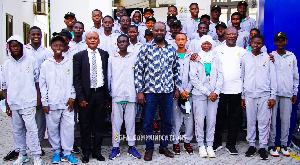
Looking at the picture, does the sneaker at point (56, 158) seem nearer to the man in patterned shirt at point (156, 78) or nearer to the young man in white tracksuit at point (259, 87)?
the man in patterned shirt at point (156, 78)

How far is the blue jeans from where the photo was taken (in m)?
5.62

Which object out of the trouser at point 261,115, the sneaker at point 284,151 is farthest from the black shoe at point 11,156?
the sneaker at point 284,151

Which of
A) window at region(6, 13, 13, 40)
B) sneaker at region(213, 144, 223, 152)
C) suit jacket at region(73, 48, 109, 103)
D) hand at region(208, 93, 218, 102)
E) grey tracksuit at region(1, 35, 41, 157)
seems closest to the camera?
grey tracksuit at region(1, 35, 41, 157)

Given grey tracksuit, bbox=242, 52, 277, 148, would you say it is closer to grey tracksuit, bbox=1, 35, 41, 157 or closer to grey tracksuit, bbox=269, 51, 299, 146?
grey tracksuit, bbox=269, 51, 299, 146

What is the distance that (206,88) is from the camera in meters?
5.84

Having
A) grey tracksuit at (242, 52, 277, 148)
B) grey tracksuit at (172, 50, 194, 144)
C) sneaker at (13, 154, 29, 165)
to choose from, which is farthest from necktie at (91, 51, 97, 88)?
grey tracksuit at (242, 52, 277, 148)

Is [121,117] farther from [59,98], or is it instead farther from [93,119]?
[59,98]

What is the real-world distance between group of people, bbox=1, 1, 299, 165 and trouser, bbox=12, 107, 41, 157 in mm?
17

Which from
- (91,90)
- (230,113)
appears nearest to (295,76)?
(230,113)

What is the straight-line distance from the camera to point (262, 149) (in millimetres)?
5926

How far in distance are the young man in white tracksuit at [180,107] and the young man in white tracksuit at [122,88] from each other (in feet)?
2.55

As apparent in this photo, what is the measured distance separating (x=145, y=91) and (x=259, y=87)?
2095 millimetres

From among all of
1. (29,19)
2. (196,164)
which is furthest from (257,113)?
(29,19)

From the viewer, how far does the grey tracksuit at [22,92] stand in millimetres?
5230
